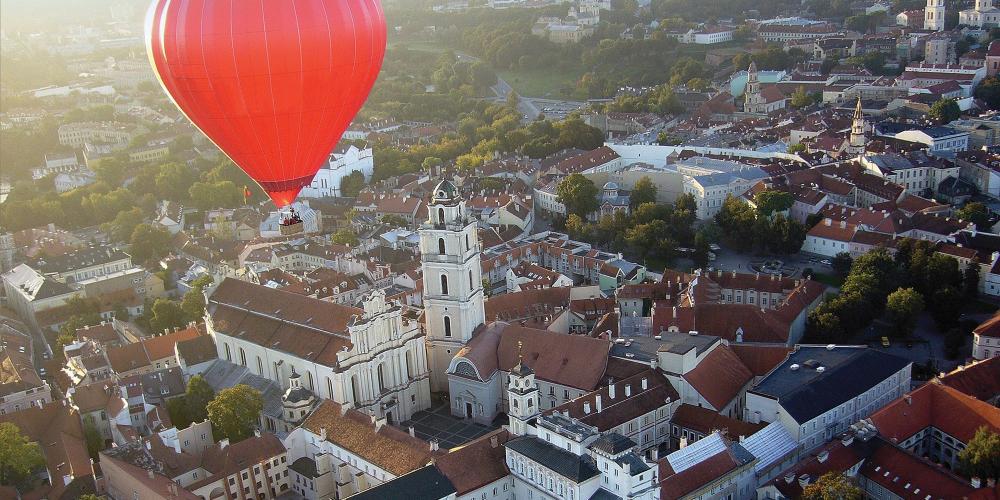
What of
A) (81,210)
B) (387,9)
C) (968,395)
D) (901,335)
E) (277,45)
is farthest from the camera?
(387,9)

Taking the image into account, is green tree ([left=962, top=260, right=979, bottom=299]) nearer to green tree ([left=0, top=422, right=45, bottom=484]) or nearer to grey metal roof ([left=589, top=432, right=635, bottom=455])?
grey metal roof ([left=589, top=432, right=635, bottom=455])

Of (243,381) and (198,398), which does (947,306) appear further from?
(198,398)

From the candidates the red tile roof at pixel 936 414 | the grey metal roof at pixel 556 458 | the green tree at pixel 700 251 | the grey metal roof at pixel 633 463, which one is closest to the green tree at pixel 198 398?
the grey metal roof at pixel 556 458

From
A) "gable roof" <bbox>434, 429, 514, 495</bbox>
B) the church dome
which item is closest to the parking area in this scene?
"gable roof" <bbox>434, 429, 514, 495</bbox>

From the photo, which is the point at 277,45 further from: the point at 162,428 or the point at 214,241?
the point at 214,241

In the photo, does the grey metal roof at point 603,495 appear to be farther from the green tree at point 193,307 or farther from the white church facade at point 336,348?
the green tree at point 193,307

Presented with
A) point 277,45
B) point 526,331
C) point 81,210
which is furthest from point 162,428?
point 81,210

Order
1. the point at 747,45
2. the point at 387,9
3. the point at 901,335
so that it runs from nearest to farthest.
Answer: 1. the point at 901,335
2. the point at 747,45
3. the point at 387,9
